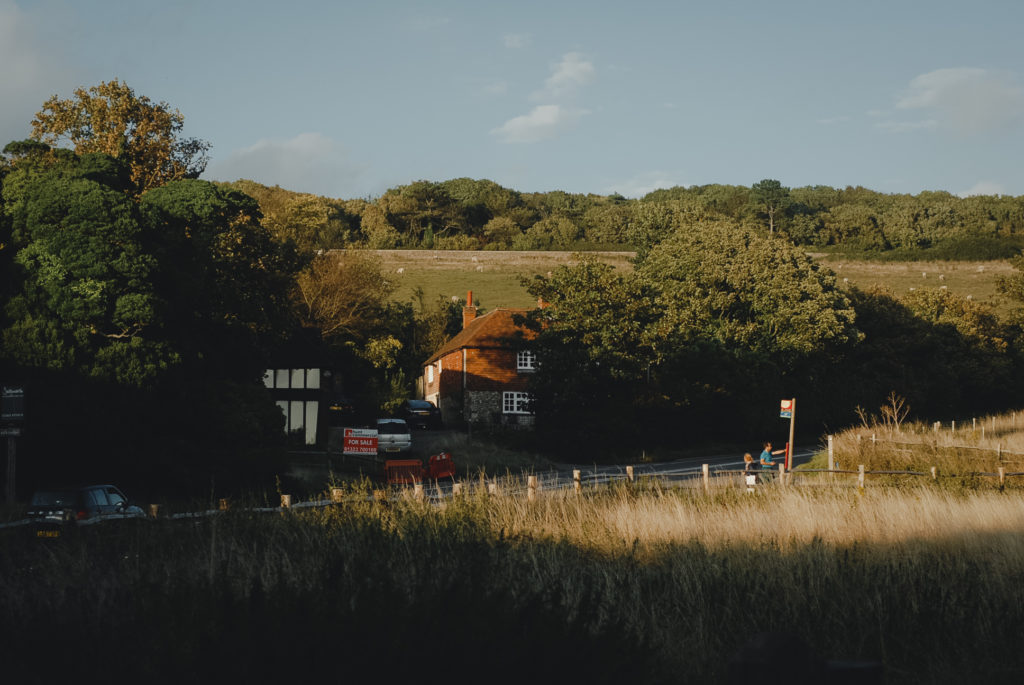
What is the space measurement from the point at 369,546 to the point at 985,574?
23.5 ft

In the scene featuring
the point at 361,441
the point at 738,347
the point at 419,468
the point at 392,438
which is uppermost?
the point at 738,347

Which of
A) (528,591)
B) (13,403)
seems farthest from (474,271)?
(528,591)

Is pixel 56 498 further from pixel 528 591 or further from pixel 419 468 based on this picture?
pixel 419 468

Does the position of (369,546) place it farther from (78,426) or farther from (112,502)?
(78,426)

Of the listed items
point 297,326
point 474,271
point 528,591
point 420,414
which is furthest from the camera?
point 474,271

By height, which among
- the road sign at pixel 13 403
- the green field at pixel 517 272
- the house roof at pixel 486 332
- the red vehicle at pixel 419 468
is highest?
the green field at pixel 517 272

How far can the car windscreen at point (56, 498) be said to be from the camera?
18.5 metres

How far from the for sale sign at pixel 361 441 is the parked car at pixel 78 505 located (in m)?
8.57

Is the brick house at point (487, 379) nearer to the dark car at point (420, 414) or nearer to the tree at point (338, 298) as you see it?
the dark car at point (420, 414)

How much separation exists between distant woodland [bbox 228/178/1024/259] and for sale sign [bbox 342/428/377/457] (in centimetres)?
7562

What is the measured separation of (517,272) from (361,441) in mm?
72300

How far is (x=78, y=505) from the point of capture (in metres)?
18.9

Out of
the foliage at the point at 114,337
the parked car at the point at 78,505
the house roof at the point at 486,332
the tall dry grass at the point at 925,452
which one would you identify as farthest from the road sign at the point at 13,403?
the house roof at the point at 486,332

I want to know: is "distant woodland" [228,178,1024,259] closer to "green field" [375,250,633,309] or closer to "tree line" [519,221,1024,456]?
"green field" [375,250,633,309]
